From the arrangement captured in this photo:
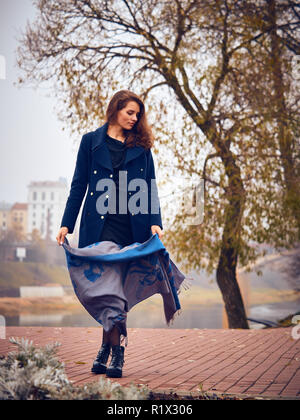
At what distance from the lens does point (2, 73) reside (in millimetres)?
8852

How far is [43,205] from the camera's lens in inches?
2019

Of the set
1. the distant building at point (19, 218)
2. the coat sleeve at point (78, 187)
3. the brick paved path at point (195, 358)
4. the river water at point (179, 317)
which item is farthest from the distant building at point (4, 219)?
the coat sleeve at point (78, 187)

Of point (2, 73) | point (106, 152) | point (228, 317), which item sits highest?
point (2, 73)

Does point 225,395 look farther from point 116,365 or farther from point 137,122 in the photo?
point 137,122

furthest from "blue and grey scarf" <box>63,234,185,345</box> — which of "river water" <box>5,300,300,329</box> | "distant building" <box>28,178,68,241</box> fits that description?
"river water" <box>5,300,300,329</box>

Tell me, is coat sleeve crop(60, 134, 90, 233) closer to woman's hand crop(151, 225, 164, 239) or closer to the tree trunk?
woman's hand crop(151, 225, 164, 239)

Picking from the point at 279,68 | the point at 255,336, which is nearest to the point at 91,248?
the point at 255,336

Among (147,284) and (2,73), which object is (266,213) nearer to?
(2,73)

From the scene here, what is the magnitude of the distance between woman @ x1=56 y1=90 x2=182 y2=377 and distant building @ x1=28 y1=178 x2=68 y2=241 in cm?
4497

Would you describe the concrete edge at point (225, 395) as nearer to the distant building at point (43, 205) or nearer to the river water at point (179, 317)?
the distant building at point (43, 205)

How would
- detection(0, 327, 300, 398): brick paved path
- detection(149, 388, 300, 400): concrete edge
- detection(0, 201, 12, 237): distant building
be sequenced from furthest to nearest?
detection(0, 201, 12, 237): distant building
detection(0, 327, 300, 398): brick paved path
detection(149, 388, 300, 400): concrete edge

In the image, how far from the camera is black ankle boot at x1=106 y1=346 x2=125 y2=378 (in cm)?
364

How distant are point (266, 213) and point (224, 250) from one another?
167cm
